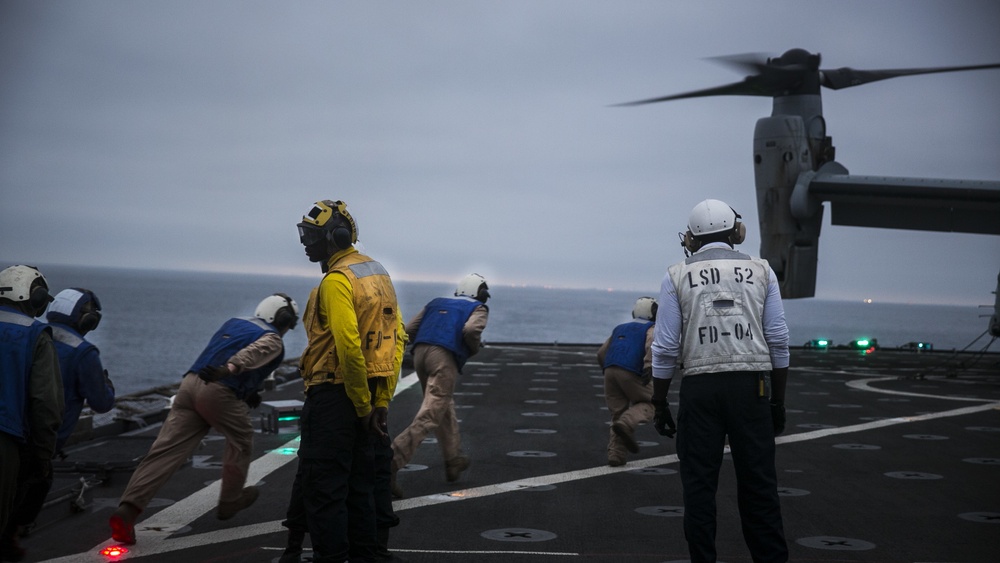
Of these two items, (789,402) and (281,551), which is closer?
(281,551)

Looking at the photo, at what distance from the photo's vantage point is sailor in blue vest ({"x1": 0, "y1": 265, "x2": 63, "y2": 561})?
470cm

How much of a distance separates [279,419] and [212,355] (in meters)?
5.27

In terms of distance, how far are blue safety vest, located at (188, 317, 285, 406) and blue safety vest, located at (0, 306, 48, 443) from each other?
1.63m

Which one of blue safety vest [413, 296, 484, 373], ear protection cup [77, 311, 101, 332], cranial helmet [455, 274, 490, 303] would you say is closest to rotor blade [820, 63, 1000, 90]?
cranial helmet [455, 274, 490, 303]

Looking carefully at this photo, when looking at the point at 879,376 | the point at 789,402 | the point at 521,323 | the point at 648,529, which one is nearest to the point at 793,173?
the point at 879,376

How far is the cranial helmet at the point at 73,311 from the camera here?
19.6 ft

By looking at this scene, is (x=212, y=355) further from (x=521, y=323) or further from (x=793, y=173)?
(x=521, y=323)

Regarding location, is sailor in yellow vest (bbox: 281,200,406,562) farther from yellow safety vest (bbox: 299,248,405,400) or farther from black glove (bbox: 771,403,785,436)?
black glove (bbox: 771,403,785,436)

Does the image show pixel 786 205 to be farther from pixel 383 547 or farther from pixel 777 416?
pixel 383 547

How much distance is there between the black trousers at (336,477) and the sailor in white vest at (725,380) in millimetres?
1805

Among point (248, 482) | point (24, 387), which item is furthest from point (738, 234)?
point (248, 482)

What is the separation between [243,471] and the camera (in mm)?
6594

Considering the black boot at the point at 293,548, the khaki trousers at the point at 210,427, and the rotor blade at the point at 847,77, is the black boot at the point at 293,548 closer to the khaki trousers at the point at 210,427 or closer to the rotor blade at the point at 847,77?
the khaki trousers at the point at 210,427

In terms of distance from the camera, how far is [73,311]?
6.00 meters
